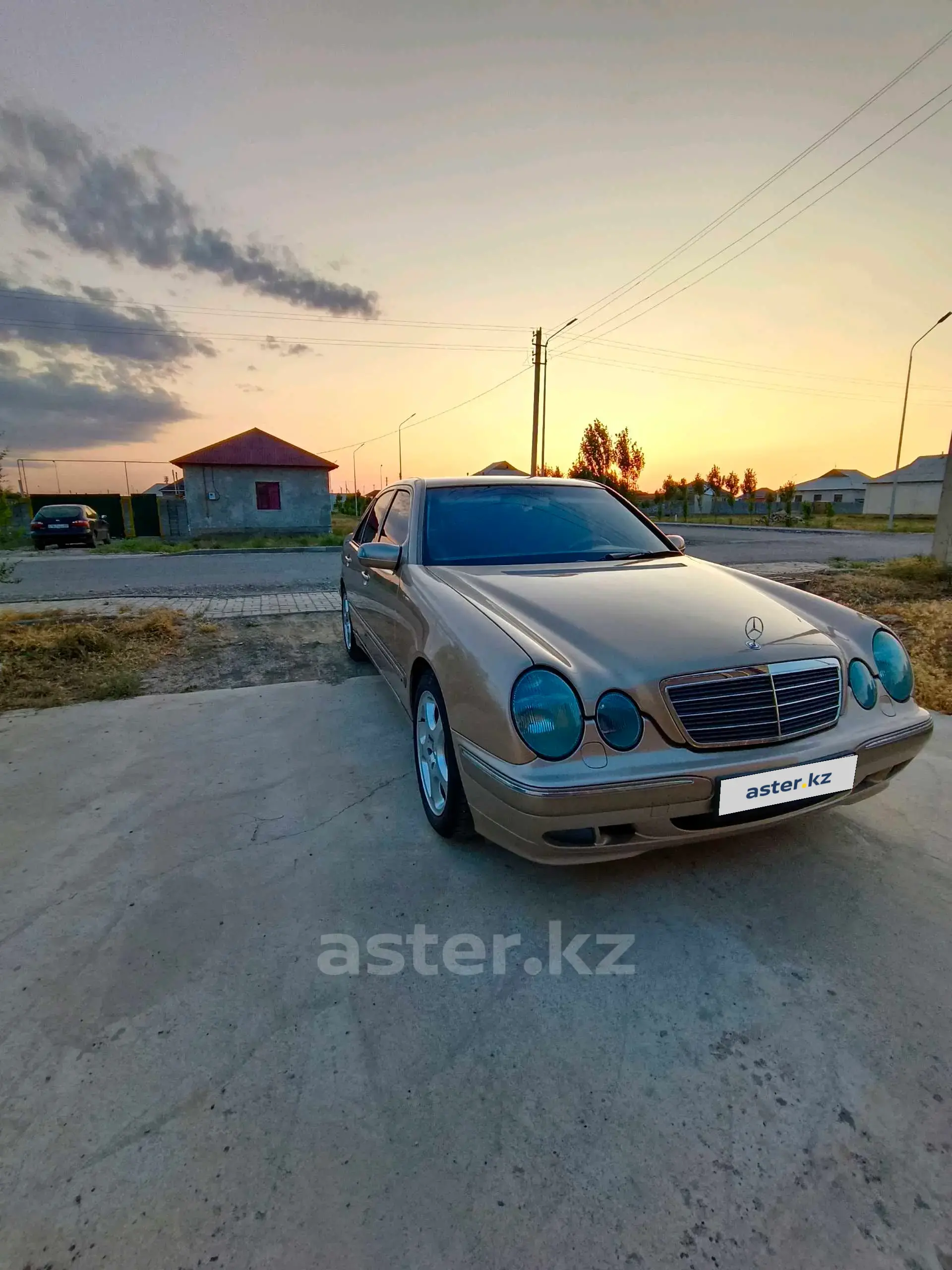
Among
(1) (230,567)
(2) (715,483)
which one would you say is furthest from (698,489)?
(1) (230,567)

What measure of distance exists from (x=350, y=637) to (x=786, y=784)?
3932 millimetres

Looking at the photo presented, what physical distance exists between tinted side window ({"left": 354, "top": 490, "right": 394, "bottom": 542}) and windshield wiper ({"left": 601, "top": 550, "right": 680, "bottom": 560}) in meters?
1.74

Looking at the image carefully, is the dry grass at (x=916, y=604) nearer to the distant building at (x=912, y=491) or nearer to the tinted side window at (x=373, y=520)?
the tinted side window at (x=373, y=520)

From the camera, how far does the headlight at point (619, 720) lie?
6.37 feet

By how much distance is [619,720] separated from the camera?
1.96 meters

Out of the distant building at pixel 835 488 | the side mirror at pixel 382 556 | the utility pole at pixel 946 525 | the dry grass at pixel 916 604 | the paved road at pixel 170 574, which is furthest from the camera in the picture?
the distant building at pixel 835 488

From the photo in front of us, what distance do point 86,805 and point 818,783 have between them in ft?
10.2

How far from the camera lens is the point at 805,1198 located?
51.9 inches

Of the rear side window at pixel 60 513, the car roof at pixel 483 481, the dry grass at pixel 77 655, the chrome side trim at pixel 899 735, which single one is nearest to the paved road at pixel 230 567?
the rear side window at pixel 60 513

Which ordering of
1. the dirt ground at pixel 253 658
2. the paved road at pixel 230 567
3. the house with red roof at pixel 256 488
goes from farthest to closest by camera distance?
1. the house with red roof at pixel 256 488
2. the paved road at pixel 230 567
3. the dirt ground at pixel 253 658

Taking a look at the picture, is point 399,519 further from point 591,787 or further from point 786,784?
point 786,784

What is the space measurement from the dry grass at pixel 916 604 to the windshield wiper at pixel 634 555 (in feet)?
7.46

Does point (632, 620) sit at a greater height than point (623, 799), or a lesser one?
greater

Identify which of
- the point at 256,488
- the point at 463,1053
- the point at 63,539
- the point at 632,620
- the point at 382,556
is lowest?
the point at 463,1053
